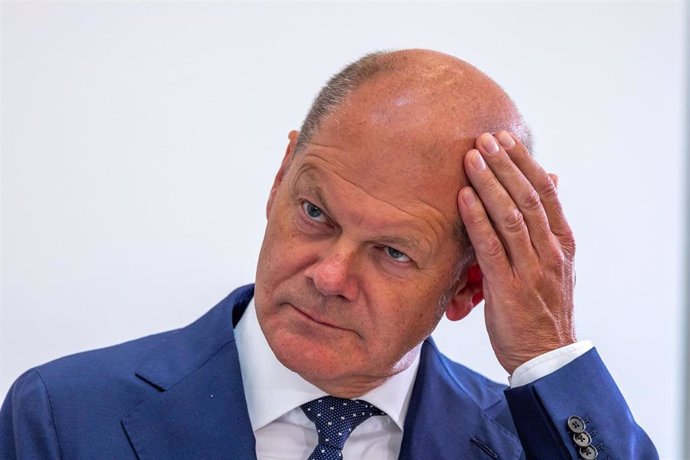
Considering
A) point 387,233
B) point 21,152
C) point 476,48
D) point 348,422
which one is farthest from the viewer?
point 476,48

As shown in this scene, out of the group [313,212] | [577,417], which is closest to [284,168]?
[313,212]

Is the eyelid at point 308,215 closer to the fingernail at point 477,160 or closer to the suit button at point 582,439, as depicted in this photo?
the fingernail at point 477,160

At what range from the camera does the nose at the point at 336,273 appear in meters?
2.03

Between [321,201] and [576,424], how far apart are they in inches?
28.5

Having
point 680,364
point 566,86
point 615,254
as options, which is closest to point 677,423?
point 680,364

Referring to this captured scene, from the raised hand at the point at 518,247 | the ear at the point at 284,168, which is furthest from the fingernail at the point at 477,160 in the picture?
the ear at the point at 284,168

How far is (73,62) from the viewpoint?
2.75m

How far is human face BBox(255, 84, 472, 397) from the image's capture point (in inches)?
81.4

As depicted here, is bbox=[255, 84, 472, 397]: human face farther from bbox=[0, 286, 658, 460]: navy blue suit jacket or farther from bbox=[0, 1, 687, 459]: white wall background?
bbox=[0, 1, 687, 459]: white wall background

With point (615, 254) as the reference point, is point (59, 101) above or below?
above

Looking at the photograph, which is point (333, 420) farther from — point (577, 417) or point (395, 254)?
point (577, 417)

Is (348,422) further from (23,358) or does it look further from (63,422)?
(23,358)

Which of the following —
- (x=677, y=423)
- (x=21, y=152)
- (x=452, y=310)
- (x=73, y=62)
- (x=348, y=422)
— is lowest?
(x=677, y=423)

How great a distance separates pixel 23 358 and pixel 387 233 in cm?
122
